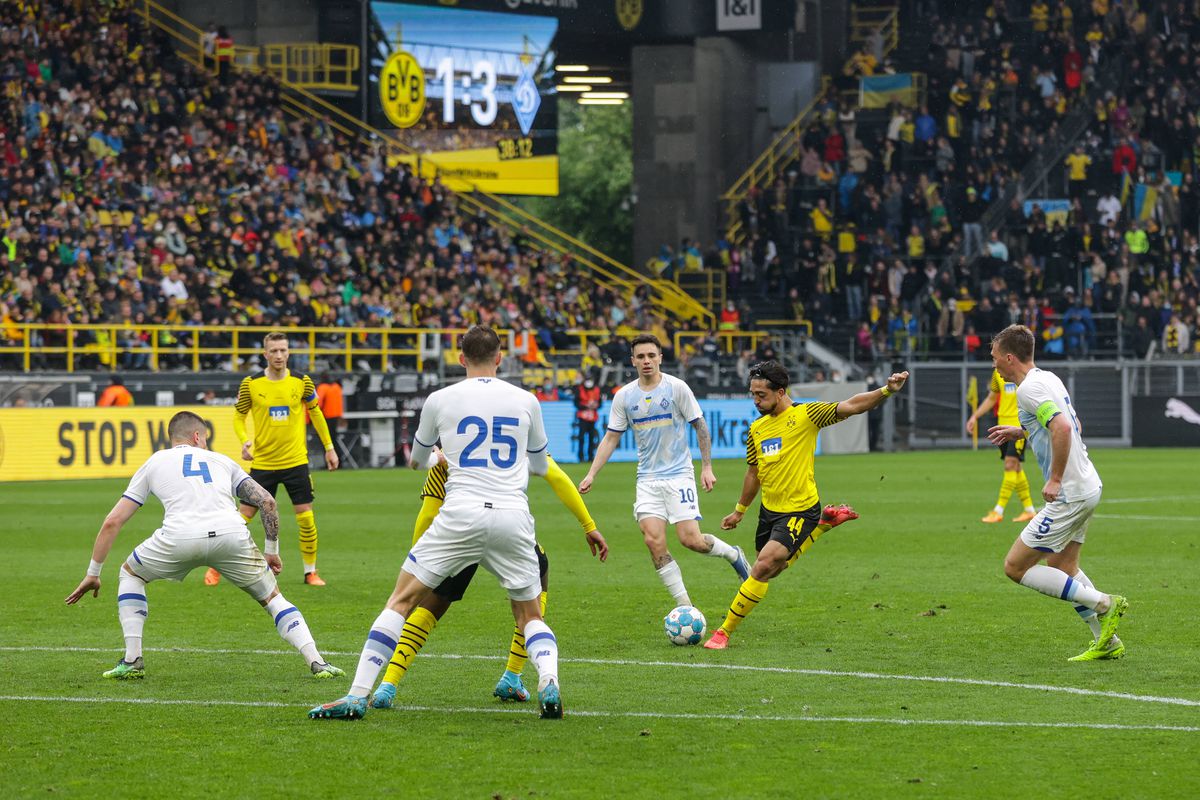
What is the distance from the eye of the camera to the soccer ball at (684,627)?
1168 cm

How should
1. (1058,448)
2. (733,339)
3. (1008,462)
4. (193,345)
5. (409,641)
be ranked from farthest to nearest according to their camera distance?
(733,339) → (193,345) → (1008,462) → (1058,448) → (409,641)

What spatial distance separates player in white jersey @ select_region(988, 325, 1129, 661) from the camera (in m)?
10.5

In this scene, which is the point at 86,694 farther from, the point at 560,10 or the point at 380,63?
the point at 560,10

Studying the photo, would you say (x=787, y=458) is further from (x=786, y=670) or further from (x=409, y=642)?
(x=409, y=642)

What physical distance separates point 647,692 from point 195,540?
108 inches

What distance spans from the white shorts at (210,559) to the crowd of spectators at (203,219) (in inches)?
905

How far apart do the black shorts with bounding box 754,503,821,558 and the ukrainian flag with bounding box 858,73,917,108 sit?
41.4 metres

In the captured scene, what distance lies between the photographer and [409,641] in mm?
8852

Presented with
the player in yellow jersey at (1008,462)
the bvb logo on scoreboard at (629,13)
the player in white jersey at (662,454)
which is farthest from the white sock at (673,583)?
the bvb logo on scoreboard at (629,13)

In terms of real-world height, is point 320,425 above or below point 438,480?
below

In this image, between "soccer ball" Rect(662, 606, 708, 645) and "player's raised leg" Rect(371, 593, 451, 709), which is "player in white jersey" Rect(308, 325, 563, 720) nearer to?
"player's raised leg" Rect(371, 593, 451, 709)

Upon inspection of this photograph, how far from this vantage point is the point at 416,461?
28.8 feet

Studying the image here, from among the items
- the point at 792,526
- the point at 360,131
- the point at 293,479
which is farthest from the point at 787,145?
the point at 792,526

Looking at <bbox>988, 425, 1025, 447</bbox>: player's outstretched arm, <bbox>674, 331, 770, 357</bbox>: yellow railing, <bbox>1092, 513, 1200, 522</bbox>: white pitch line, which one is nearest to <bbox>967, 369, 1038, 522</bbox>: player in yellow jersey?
<bbox>1092, 513, 1200, 522</bbox>: white pitch line
